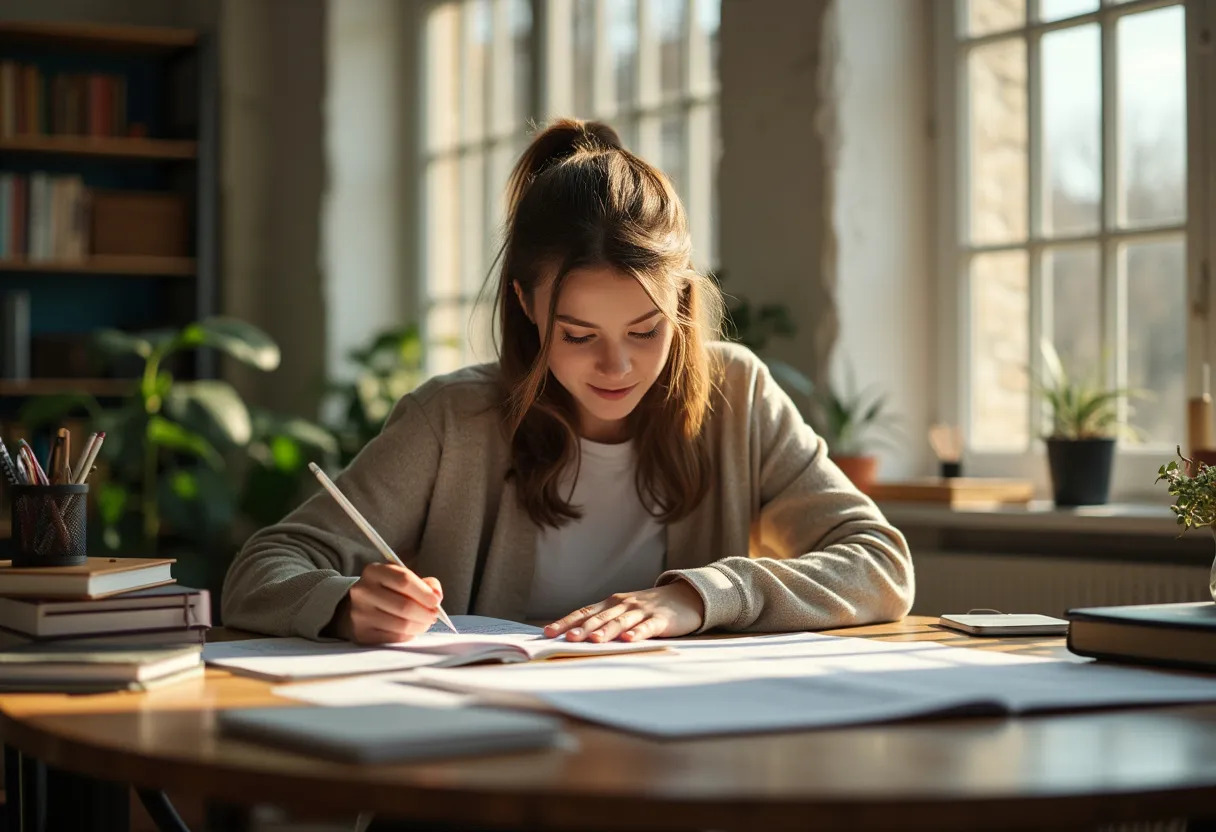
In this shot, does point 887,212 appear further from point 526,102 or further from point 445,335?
point 445,335

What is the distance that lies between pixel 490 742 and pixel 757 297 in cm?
239

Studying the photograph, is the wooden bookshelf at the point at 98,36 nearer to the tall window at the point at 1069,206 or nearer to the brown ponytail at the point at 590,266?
the tall window at the point at 1069,206

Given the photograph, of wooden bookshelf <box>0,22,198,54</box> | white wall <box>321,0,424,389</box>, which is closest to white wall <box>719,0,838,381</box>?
white wall <box>321,0,424,389</box>

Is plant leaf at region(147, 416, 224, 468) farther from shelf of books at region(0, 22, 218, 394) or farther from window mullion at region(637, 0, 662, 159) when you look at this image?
window mullion at region(637, 0, 662, 159)

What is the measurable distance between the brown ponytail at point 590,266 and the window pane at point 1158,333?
111 cm

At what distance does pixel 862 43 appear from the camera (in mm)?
3088

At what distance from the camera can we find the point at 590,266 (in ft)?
5.67

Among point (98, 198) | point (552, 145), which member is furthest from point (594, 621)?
point (98, 198)

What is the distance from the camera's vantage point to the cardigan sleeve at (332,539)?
152 cm

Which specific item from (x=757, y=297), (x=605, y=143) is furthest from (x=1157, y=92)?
(x=605, y=143)

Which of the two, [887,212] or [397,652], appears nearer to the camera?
[397,652]

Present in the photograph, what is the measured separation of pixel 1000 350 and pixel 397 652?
6.67 ft

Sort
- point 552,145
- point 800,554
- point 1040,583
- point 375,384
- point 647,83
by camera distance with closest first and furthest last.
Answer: point 800,554 < point 552,145 < point 1040,583 < point 647,83 < point 375,384

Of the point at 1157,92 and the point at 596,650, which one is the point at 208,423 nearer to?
the point at 1157,92
